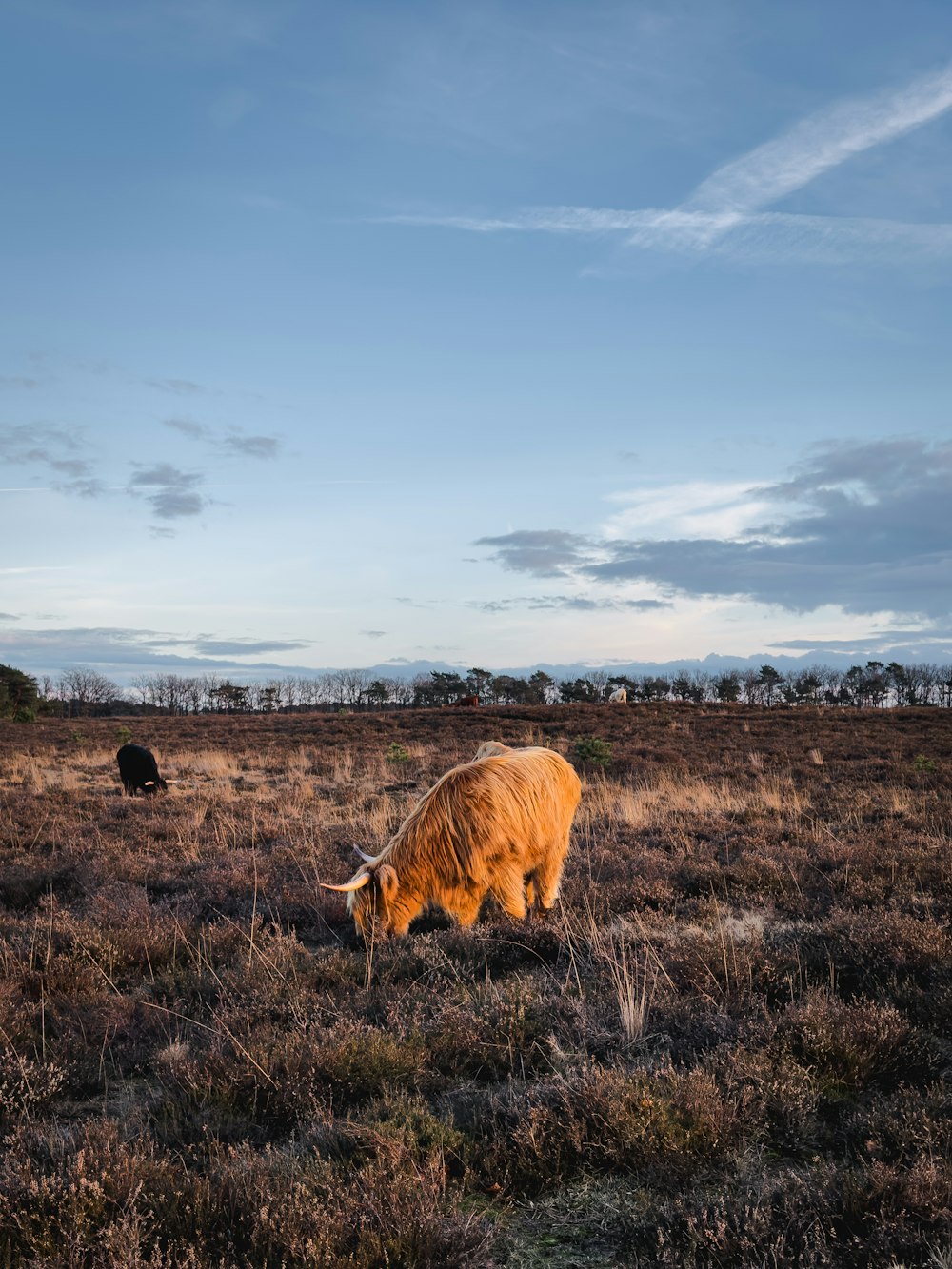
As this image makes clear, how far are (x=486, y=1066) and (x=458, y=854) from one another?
2.39 metres

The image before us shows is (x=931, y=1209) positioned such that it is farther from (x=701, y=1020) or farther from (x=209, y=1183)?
(x=209, y=1183)

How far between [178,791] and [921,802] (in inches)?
604

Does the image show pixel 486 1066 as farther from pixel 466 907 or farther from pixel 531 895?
pixel 531 895

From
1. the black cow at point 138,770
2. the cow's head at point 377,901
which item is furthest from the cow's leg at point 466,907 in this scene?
the black cow at point 138,770

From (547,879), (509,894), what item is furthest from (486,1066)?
(547,879)

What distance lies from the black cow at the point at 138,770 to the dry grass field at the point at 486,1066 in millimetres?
6698

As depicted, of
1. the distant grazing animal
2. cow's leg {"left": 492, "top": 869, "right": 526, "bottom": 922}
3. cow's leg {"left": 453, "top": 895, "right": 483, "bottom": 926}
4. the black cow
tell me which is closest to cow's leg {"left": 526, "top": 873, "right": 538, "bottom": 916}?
the distant grazing animal

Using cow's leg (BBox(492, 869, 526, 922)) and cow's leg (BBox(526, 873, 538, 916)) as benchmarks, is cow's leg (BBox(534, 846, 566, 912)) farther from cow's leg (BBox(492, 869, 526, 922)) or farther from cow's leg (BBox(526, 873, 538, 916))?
cow's leg (BBox(492, 869, 526, 922))

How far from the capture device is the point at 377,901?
259 inches

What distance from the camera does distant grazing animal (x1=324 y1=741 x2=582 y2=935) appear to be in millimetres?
6582

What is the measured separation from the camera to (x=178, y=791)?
17062 millimetres

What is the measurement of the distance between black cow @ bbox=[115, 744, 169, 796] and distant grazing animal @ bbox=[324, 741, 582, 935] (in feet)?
38.0

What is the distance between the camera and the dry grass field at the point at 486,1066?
2885mm

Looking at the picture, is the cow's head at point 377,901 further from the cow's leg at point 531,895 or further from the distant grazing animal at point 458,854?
the cow's leg at point 531,895
